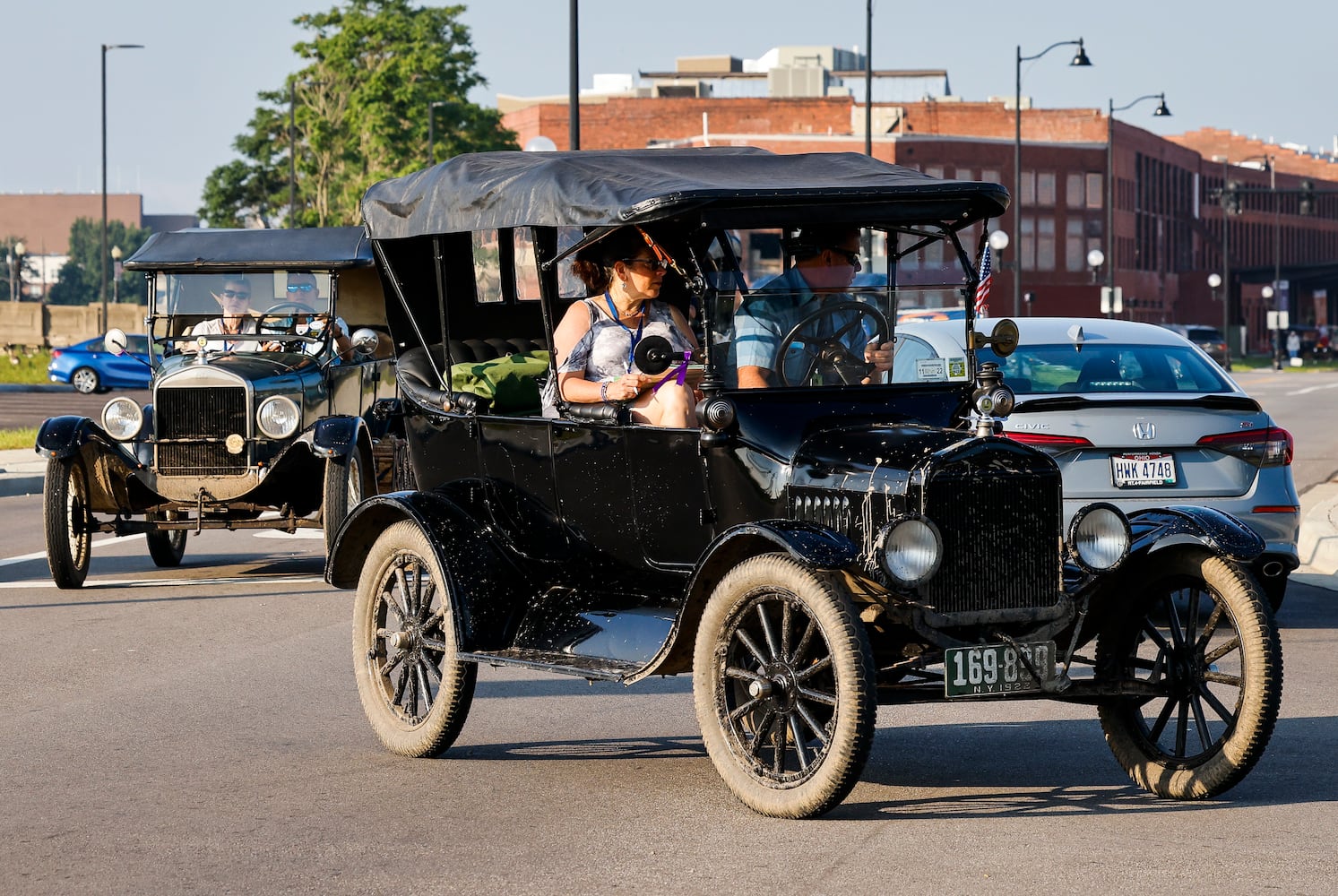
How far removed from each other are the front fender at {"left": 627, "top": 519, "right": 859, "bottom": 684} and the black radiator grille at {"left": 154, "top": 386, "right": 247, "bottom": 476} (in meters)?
7.68

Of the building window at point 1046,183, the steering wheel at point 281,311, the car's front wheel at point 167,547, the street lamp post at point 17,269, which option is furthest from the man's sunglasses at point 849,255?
the building window at point 1046,183

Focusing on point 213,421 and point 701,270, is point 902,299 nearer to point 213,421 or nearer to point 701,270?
point 701,270

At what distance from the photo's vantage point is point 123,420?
13.5m

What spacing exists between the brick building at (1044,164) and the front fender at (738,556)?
2839 inches

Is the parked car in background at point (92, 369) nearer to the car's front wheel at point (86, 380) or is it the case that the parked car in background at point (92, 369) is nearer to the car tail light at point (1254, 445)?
the car's front wheel at point (86, 380)

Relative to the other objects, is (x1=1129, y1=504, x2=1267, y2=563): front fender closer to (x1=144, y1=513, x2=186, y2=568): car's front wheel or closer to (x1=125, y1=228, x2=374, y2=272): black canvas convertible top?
(x1=144, y1=513, x2=186, y2=568): car's front wheel

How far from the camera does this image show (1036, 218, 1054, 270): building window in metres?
92.7

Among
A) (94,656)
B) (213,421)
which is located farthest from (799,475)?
(213,421)

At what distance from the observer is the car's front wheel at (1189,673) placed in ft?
20.4

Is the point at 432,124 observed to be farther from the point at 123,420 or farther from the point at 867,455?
the point at 867,455

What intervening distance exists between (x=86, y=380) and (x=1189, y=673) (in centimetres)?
4501

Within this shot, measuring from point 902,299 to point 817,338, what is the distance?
1.47 ft

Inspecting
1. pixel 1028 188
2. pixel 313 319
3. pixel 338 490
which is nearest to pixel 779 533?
pixel 338 490

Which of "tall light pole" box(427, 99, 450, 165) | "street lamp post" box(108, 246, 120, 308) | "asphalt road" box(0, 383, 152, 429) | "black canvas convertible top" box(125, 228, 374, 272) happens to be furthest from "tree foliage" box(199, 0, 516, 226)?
"black canvas convertible top" box(125, 228, 374, 272)
